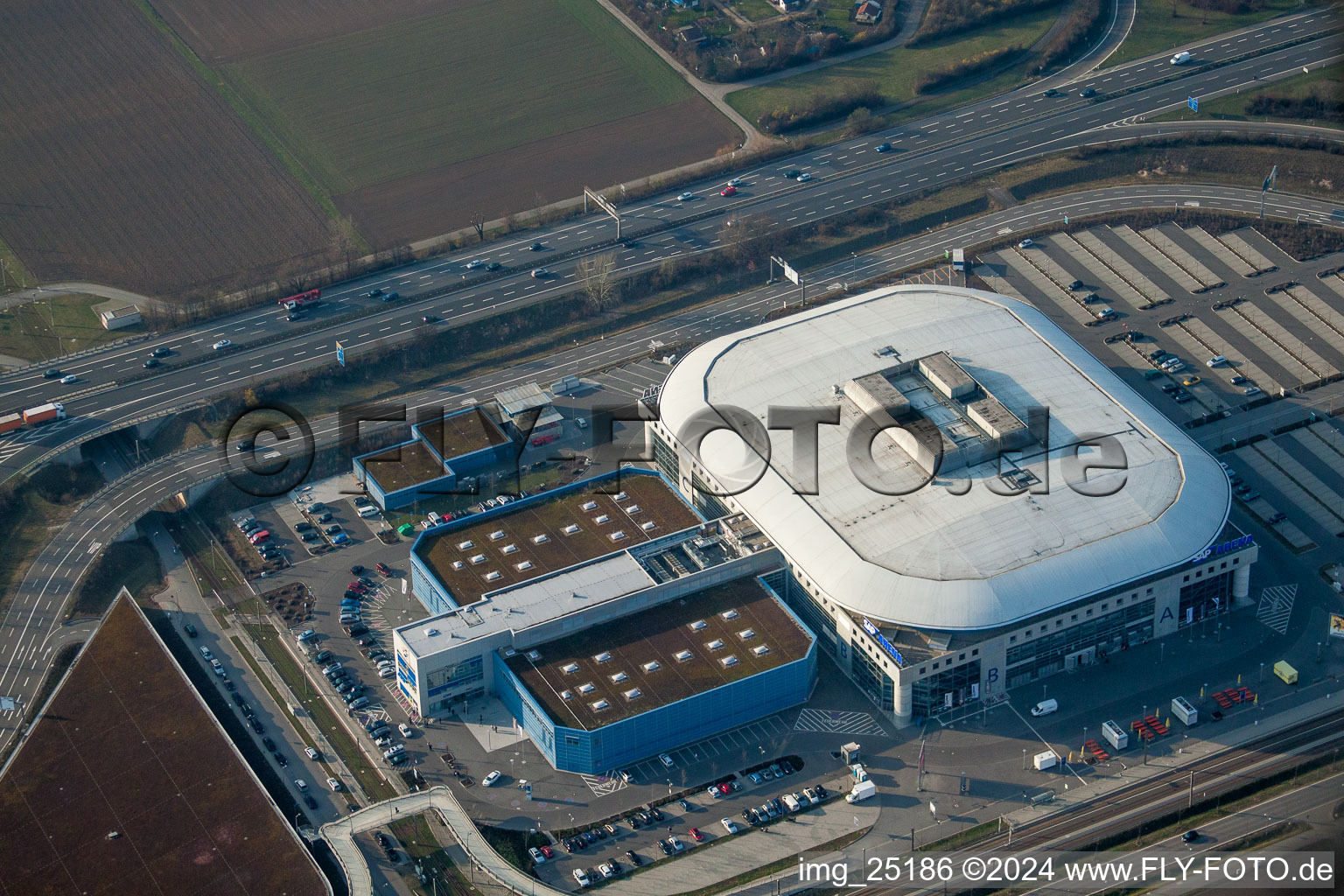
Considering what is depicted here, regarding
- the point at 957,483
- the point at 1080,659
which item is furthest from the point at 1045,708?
the point at 957,483

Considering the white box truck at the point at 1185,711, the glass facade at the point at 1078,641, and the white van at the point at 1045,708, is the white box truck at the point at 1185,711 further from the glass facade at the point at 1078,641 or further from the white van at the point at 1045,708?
the white van at the point at 1045,708

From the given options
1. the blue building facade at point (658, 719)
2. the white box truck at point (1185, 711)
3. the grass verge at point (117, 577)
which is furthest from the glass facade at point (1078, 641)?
the grass verge at point (117, 577)

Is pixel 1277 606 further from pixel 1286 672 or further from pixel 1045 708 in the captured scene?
pixel 1045 708

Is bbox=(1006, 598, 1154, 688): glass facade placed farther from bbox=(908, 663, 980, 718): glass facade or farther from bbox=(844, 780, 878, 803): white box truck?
bbox=(844, 780, 878, 803): white box truck

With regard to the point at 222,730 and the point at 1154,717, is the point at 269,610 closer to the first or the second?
the point at 222,730

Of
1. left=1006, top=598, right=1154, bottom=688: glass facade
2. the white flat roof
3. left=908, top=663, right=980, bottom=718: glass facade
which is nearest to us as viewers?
left=908, top=663, right=980, bottom=718: glass facade

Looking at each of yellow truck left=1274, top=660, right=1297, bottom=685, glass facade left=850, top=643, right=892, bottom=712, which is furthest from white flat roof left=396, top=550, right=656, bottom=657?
yellow truck left=1274, top=660, right=1297, bottom=685

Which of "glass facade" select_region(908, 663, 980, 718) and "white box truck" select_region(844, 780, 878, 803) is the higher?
"glass facade" select_region(908, 663, 980, 718)
